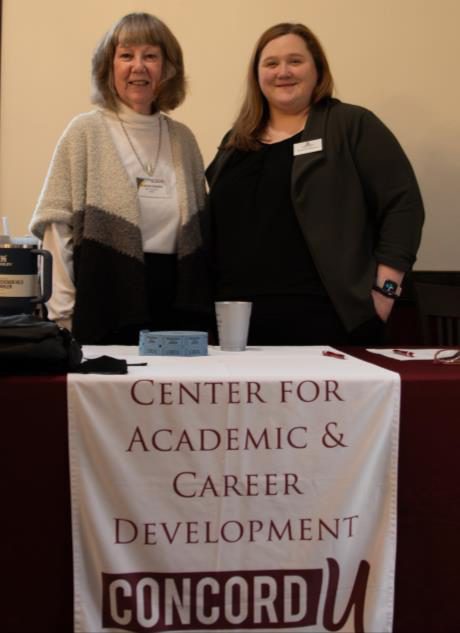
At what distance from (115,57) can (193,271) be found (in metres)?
0.57

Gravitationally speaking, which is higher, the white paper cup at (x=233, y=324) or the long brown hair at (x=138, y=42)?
the long brown hair at (x=138, y=42)

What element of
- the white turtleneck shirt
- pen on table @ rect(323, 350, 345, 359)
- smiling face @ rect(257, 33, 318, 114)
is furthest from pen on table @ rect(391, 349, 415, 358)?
smiling face @ rect(257, 33, 318, 114)

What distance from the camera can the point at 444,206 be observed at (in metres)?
2.38

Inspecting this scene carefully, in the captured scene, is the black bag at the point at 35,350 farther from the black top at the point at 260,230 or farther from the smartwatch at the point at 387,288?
the smartwatch at the point at 387,288

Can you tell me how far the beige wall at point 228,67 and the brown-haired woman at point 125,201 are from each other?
66 centimetres

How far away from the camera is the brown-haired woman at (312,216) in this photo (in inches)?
62.4

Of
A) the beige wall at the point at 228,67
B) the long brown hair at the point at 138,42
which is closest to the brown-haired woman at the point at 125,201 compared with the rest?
the long brown hair at the point at 138,42

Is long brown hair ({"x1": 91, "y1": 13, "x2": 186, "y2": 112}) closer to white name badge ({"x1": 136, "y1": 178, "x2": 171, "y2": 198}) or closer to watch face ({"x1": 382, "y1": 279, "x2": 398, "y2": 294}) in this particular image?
white name badge ({"x1": 136, "y1": 178, "x2": 171, "y2": 198})

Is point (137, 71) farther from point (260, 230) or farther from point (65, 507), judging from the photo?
point (65, 507)

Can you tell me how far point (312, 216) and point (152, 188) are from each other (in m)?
0.40

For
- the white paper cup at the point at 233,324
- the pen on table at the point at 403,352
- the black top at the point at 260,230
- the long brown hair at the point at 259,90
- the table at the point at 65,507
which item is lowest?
the table at the point at 65,507

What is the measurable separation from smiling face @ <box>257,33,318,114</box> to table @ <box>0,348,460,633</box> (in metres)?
0.96

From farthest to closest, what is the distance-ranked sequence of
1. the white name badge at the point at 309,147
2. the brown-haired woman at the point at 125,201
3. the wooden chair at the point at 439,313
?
the wooden chair at the point at 439,313, the white name badge at the point at 309,147, the brown-haired woman at the point at 125,201

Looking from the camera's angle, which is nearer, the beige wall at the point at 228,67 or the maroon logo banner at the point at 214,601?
the maroon logo banner at the point at 214,601
